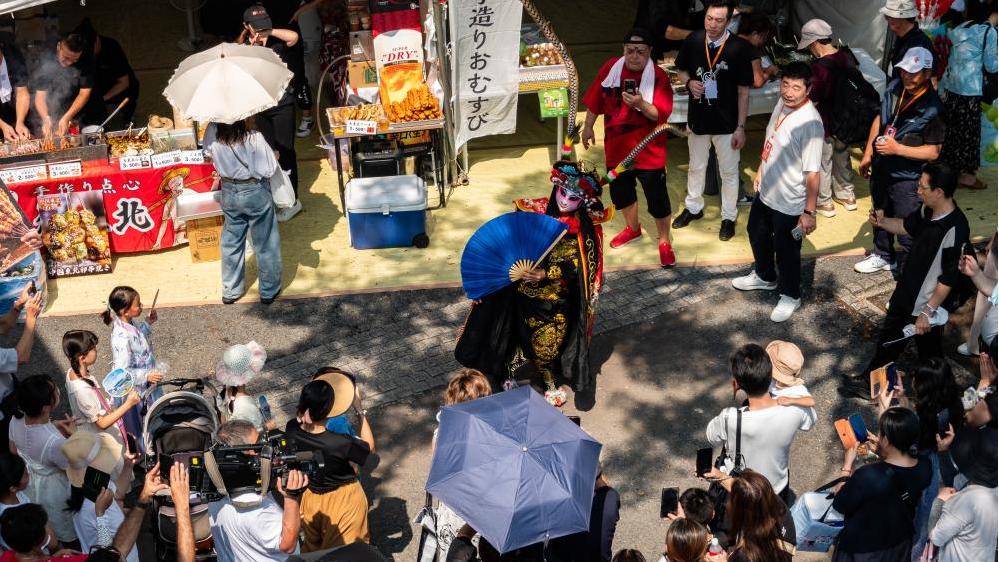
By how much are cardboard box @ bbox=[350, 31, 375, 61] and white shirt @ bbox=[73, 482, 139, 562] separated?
617cm

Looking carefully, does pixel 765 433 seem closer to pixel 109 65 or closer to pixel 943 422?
pixel 943 422

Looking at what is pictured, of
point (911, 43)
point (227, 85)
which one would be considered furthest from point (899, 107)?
point (227, 85)

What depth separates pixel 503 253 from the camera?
722cm

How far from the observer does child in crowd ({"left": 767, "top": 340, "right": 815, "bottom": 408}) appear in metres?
6.02

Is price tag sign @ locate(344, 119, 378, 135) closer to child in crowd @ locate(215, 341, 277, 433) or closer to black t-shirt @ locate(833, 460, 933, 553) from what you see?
child in crowd @ locate(215, 341, 277, 433)

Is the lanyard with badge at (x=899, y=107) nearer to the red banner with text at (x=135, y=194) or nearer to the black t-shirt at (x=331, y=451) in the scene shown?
the black t-shirt at (x=331, y=451)

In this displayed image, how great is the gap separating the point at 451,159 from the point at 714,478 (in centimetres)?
560

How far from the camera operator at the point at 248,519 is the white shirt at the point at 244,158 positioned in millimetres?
3462

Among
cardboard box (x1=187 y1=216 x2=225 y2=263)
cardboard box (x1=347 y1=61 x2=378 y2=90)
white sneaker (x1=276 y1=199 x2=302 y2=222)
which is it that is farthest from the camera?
cardboard box (x1=347 y1=61 x2=378 y2=90)

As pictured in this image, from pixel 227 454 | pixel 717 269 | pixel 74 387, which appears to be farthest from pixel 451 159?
pixel 227 454

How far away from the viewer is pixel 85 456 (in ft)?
19.1

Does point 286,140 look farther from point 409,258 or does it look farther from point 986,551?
point 986,551

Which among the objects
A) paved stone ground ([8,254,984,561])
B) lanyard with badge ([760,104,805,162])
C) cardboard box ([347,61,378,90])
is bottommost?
paved stone ground ([8,254,984,561])

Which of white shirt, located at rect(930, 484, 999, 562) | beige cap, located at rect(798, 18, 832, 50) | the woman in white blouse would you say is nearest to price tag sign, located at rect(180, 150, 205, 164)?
the woman in white blouse
